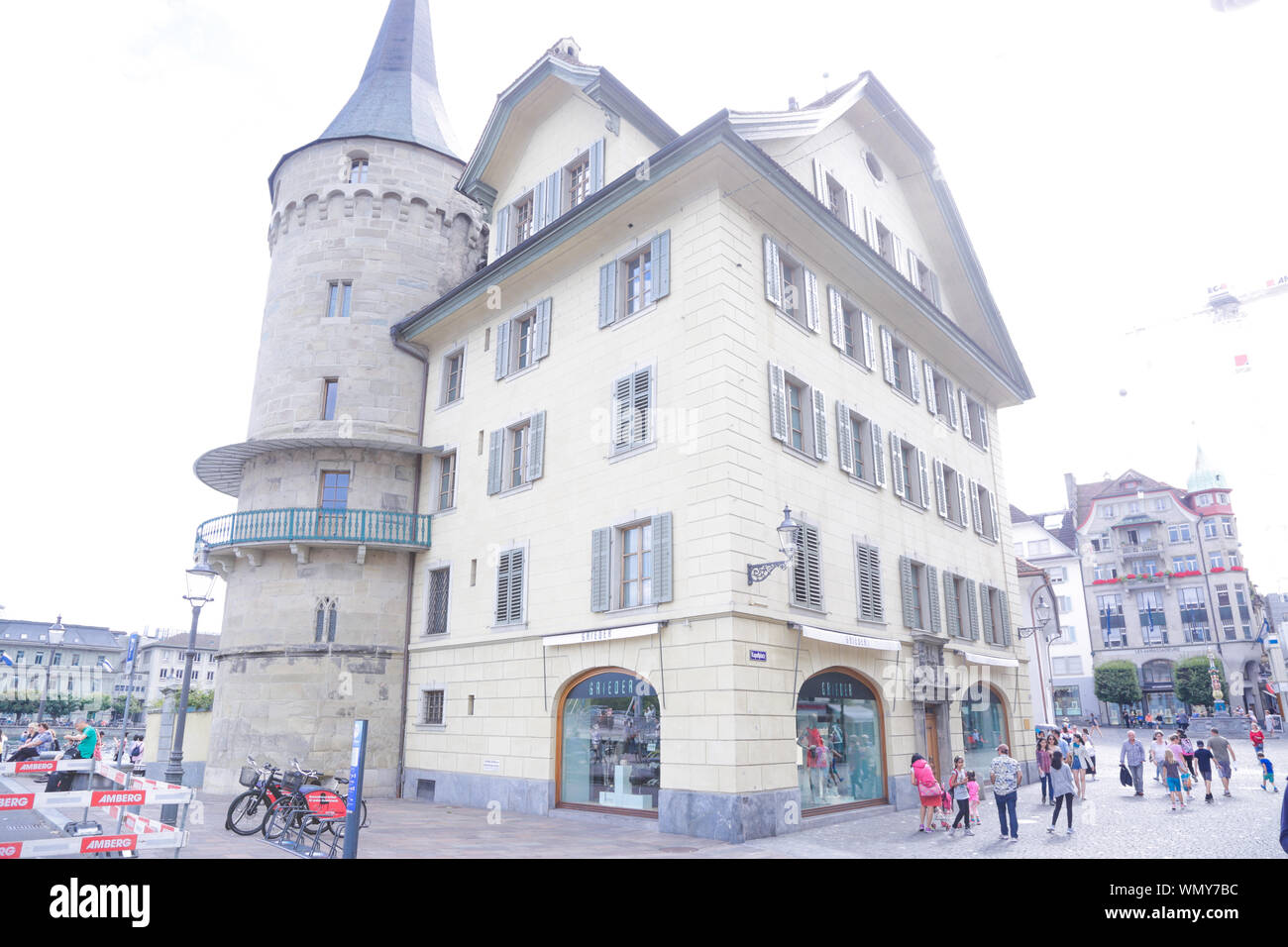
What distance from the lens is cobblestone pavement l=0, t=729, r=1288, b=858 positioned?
42.1 ft

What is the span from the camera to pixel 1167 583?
70.8m

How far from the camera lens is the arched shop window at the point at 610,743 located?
1617cm

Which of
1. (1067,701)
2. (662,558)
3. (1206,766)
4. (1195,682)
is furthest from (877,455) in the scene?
(1067,701)

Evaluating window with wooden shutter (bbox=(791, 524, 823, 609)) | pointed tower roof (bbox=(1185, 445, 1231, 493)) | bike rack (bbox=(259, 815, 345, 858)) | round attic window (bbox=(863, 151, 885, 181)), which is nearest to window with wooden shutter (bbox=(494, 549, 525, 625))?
window with wooden shutter (bbox=(791, 524, 823, 609))

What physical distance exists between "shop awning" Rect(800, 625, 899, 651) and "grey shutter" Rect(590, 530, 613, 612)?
4015 millimetres

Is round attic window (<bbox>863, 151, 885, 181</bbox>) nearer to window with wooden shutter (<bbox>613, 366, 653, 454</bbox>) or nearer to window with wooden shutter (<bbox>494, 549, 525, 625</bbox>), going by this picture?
window with wooden shutter (<bbox>613, 366, 653, 454</bbox>)

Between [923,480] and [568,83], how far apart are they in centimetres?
1418

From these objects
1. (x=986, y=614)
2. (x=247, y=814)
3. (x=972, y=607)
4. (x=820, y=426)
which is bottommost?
(x=247, y=814)

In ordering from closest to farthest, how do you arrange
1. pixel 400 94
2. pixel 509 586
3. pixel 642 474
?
1. pixel 642 474
2. pixel 509 586
3. pixel 400 94

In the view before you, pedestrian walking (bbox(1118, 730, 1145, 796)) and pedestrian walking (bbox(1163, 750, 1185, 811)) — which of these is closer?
pedestrian walking (bbox(1163, 750, 1185, 811))

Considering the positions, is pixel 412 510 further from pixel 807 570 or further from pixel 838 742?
pixel 838 742

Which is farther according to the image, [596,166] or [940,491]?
[940,491]

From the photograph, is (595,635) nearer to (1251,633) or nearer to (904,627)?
(904,627)
